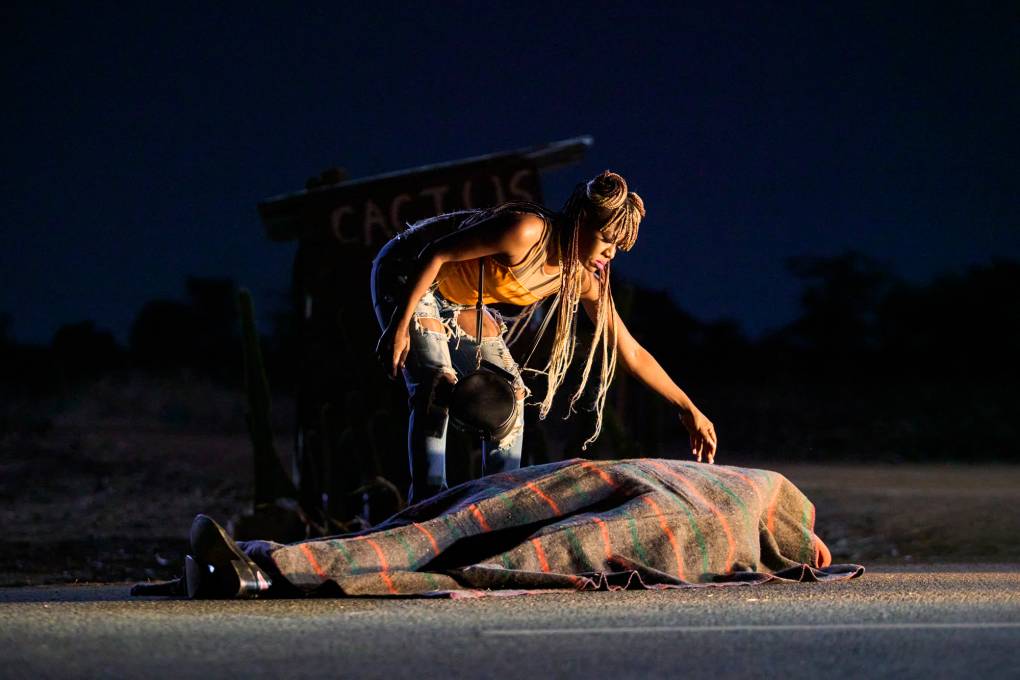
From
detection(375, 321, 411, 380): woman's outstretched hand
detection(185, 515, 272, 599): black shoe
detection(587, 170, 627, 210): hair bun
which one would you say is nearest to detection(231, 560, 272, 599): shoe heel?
detection(185, 515, 272, 599): black shoe

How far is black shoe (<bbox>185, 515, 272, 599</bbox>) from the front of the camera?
3.92 meters

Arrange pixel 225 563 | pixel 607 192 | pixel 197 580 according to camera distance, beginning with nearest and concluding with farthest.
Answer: pixel 225 563 < pixel 197 580 < pixel 607 192

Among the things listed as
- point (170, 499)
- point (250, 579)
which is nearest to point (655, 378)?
point (250, 579)

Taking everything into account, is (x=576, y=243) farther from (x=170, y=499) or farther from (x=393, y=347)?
(x=170, y=499)

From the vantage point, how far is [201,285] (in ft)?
108

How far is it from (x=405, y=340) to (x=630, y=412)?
3.54m

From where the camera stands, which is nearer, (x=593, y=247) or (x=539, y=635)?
(x=539, y=635)

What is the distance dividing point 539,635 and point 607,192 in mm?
1941

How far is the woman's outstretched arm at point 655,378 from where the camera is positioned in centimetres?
527

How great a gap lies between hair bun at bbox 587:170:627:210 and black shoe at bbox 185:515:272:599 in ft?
5.78

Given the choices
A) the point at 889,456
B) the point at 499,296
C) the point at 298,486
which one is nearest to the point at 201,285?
the point at 889,456

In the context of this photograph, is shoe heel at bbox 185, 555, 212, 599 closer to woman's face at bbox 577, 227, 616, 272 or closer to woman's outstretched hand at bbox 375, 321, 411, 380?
woman's outstretched hand at bbox 375, 321, 411, 380

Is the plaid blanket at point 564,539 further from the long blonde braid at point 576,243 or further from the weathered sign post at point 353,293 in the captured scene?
the weathered sign post at point 353,293

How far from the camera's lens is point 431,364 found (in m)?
5.04
